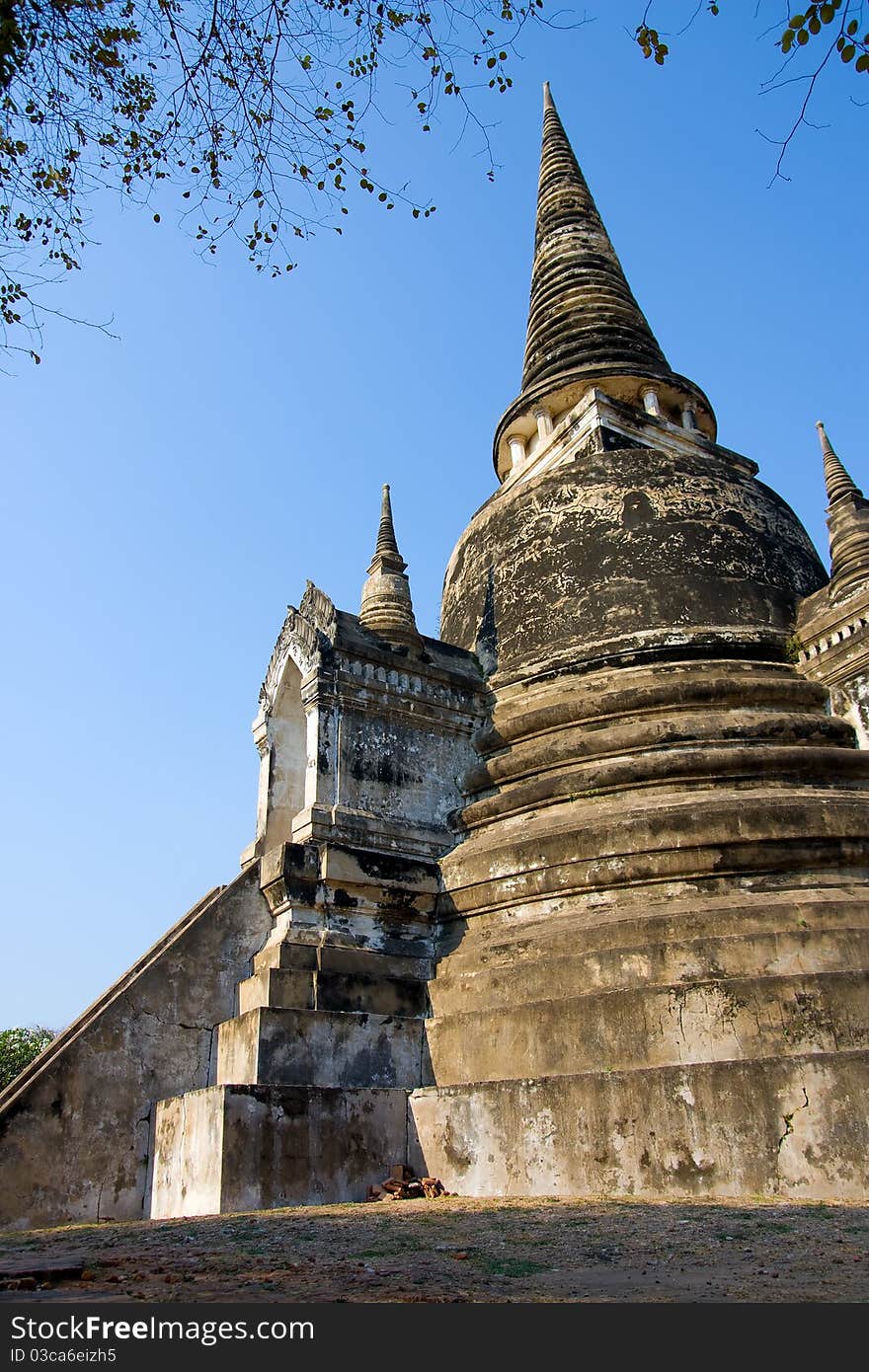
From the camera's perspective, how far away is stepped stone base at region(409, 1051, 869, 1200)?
23.5 feet

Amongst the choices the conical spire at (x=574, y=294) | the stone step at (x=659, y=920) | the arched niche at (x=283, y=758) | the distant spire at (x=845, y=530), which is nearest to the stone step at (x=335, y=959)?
the stone step at (x=659, y=920)

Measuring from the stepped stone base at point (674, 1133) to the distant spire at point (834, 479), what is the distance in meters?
8.66

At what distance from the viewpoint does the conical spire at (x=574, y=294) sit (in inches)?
677

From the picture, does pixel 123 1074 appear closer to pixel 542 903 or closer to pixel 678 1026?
pixel 542 903

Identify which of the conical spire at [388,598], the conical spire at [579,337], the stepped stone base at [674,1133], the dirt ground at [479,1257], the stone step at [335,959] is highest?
the conical spire at [579,337]

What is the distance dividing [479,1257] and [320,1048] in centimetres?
457

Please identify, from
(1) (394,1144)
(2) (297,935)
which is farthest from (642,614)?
(1) (394,1144)

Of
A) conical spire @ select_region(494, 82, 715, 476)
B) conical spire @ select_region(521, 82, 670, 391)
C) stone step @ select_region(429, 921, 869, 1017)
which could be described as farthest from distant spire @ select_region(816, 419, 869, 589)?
stone step @ select_region(429, 921, 869, 1017)

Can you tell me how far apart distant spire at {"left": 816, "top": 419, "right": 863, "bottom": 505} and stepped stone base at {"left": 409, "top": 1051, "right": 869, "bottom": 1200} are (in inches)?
341

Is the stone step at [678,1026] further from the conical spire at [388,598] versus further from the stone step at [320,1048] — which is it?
the conical spire at [388,598]

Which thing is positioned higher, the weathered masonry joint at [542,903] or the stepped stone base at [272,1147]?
the weathered masonry joint at [542,903]

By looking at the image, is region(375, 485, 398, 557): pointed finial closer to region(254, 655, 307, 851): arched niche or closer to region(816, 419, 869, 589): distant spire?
region(254, 655, 307, 851): arched niche

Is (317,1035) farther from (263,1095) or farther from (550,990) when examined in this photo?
(550,990)

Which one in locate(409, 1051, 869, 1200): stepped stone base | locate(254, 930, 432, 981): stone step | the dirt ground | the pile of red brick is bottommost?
the dirt ground
